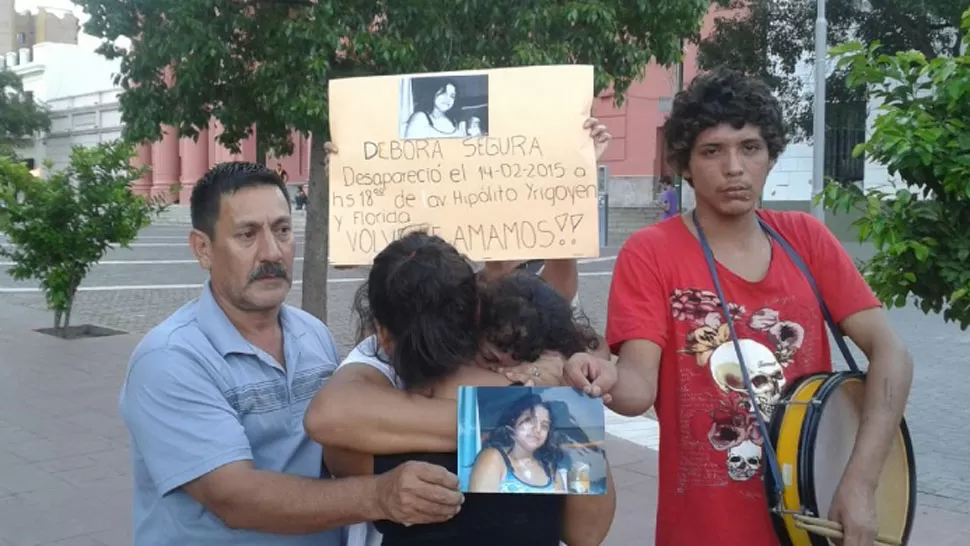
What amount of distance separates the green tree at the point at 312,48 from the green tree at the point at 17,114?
4453 centimetres

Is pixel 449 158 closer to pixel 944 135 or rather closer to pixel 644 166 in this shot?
pixel 944 135

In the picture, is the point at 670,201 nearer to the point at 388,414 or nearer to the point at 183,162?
the point at 388,414

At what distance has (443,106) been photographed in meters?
2.54

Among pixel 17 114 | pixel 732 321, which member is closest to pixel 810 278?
pixel 732 321

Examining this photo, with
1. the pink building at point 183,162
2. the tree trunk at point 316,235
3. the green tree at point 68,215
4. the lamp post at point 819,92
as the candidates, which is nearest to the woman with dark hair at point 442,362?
the tree trunk at point 316,235

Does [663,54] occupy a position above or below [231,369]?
above

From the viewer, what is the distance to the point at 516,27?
6430 mm

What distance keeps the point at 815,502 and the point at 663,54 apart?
6278mm

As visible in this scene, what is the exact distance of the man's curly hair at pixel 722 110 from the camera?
2.17 m

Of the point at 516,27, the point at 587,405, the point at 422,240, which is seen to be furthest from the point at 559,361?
the point at 516,27

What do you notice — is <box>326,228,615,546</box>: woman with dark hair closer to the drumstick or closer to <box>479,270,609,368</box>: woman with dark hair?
<box>479,270,609,368</box>: woman with dark hair

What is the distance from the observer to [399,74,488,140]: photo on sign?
2.53 meters

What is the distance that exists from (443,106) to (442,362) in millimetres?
1023

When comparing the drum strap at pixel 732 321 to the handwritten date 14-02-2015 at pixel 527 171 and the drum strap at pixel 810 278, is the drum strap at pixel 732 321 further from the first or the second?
the handwritten date 14-02-2015 at pixel 527 171
